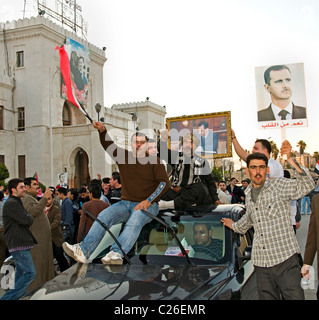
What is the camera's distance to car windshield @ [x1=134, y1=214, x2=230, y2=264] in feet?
13.6

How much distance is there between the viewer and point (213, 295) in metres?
3.21

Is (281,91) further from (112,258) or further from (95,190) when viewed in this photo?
(112,258)

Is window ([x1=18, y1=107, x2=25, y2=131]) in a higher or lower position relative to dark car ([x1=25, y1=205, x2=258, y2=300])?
higher

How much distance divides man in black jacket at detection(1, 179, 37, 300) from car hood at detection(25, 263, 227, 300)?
2312 millimetres

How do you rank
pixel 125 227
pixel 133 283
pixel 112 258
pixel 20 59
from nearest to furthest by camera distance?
pixel 133 283, pixel 112 258, pixel 125 227, pixel 20 59

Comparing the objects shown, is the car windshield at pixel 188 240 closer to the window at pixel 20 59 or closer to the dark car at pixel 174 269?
the dark car at pixel 174 269

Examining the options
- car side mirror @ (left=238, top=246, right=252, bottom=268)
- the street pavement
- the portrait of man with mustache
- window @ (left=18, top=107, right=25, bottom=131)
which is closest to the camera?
the street pavement

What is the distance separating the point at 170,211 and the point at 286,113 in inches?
253

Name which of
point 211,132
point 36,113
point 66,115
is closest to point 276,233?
point 211,132

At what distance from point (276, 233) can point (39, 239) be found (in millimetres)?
4507

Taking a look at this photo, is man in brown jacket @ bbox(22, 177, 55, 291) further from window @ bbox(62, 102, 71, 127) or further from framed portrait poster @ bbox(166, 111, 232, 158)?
window @ bbox(62, 102, 71, 127)

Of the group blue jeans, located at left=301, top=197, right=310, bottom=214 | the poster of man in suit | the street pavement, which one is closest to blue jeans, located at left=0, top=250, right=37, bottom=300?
the street pavement

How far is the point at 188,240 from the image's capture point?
4.29m
